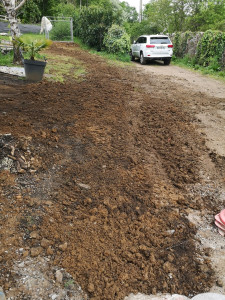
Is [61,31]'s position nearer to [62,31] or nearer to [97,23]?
[62,31]

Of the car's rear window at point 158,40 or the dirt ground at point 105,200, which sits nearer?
the dirt ground at point 105,200

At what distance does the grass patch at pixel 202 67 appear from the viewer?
11023mm

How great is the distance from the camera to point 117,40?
14469 mm

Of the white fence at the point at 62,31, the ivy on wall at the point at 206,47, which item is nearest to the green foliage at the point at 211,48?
the ivy on wall at the point at 206,47

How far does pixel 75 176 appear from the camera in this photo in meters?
3.16

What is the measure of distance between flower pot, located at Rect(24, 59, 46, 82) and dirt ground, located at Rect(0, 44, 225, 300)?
1516 millimetres

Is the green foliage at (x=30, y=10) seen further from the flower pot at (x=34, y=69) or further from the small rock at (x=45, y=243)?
the small rock at (x=45, y=243)

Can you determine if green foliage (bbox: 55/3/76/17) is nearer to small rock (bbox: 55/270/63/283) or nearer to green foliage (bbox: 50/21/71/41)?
green foliage (bbox: 50/21/71/41)

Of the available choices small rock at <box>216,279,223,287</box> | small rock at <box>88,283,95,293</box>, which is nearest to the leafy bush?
small rock at <box>216,279,223,287</box>

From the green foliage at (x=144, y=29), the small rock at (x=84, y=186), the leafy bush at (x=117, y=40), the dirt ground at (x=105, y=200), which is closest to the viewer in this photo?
the dirt ground at (x=105, y=200)

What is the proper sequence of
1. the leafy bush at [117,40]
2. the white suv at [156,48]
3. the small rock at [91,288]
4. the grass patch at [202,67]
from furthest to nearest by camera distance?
the leafy bush at [117,40] < the white suv at [156,48] < the grass patch at [202,67] < the small rock at [91,288]

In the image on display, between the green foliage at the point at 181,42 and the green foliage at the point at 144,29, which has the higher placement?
the green foliage at the point at 144,29

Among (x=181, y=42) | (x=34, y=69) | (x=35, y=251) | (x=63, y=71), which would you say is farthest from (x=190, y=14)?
(x=35, y=251)

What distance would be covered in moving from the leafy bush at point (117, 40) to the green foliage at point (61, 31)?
5.85m
